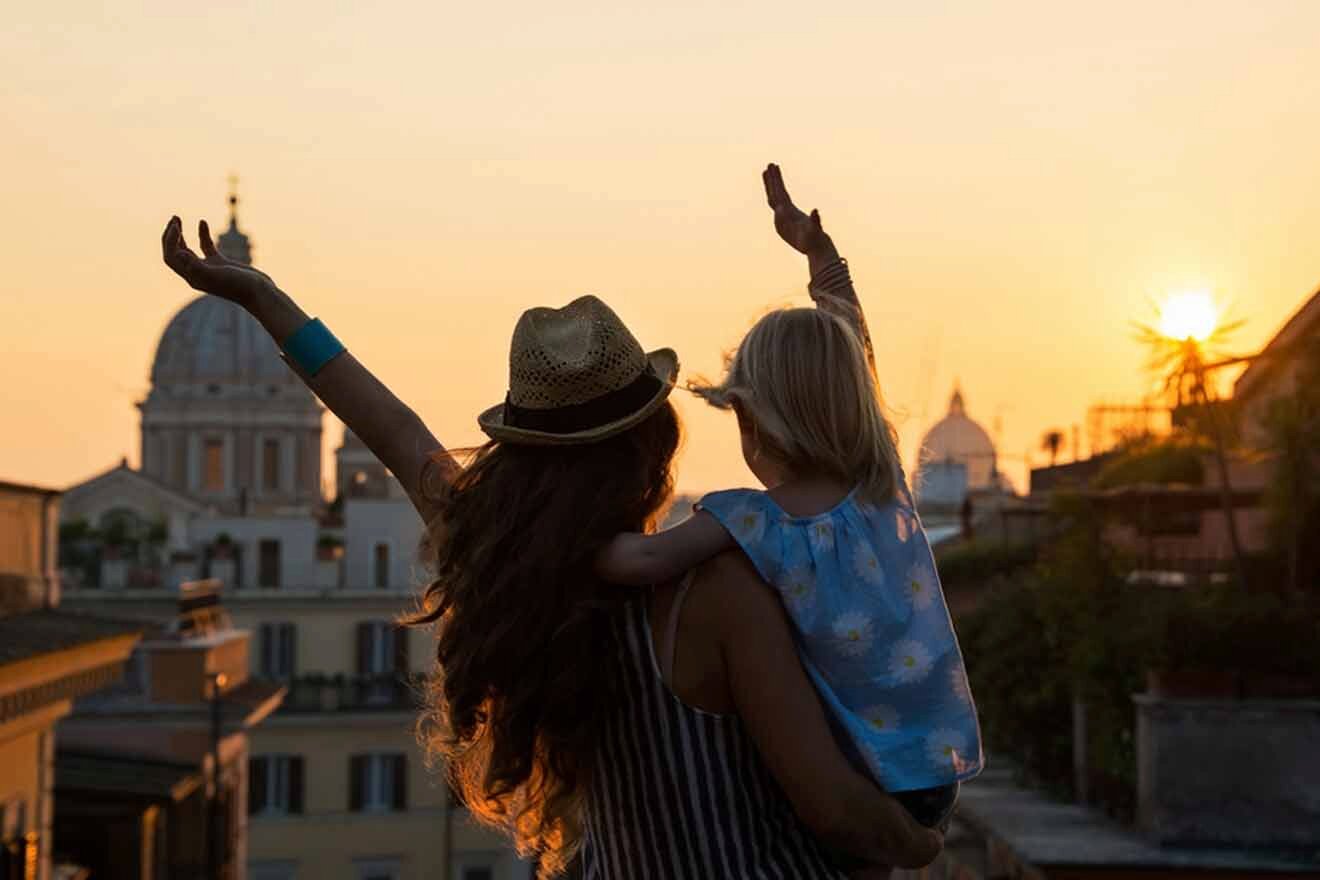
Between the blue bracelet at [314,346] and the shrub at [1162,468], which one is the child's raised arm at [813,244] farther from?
the shrub at [1162,468]

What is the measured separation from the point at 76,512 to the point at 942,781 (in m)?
106

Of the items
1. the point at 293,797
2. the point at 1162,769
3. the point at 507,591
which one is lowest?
the point at 293,797

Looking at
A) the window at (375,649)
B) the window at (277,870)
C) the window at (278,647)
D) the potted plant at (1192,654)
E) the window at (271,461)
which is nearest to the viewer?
the potted plant at (1192,654)

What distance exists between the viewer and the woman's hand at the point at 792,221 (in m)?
3.92

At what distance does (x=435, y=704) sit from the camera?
351cm

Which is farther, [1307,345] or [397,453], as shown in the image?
[1307,345]

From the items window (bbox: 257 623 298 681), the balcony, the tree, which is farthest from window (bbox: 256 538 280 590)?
the tree

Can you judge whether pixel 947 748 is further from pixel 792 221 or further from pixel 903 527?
pixel 792 221

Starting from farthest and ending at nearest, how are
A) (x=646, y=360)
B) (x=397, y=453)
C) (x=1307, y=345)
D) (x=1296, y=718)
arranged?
(x=1307, y=345)
(x=1296, y=718)
(x=397, y=453)
(x=646, y=360)

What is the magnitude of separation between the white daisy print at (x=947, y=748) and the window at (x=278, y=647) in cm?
6528

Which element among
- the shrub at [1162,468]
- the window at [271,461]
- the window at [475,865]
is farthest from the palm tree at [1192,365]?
the window at [271,461]

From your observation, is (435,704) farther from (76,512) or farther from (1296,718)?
(76,512)

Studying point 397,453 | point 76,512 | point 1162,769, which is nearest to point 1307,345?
point 1162,769

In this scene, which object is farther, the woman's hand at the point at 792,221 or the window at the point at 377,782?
the window at the point at 377,782
